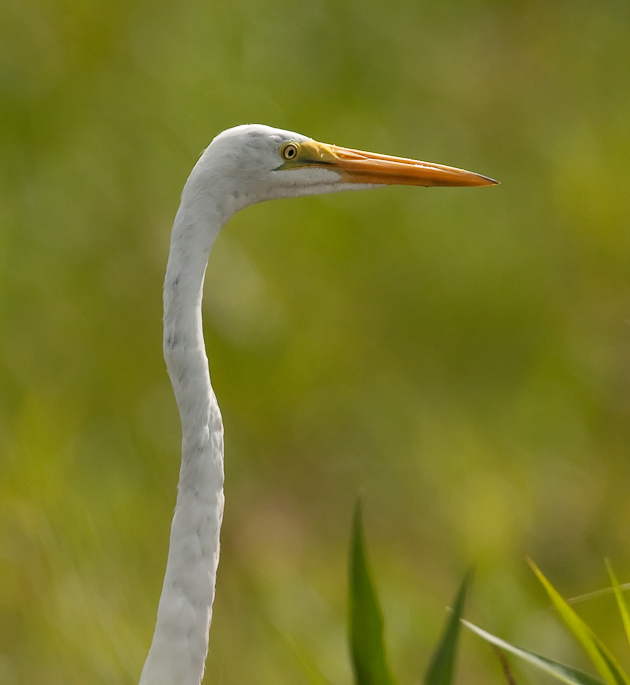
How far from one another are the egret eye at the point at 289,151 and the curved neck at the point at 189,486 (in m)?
0.14

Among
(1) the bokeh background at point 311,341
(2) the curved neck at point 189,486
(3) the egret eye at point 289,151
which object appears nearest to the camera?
(2) the curved neck at point 189,486

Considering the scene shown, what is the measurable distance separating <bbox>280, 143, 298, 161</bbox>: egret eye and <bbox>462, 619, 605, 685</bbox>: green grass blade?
52 centimetres

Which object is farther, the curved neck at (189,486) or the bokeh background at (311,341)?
the bokeh background at (311,341)

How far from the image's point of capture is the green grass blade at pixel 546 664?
0.91 metres

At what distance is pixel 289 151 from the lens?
3.33 feet

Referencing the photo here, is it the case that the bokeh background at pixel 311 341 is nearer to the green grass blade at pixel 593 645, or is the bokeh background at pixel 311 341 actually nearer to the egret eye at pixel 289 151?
the green grass blade at pixel 593 645

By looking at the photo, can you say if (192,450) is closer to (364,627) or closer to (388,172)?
(364,627)

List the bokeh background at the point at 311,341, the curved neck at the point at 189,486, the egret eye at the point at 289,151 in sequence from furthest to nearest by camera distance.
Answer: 1. the bokeh background at the point at 311,341
2. the egret eye at the point at 289,151
3. the curved neck at the point at 189,486

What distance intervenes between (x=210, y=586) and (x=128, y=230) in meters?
2.48

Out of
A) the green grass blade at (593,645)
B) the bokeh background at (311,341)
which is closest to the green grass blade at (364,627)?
the green grass blade at (593,645)

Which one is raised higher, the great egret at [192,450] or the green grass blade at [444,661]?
the great egret at [192,450]

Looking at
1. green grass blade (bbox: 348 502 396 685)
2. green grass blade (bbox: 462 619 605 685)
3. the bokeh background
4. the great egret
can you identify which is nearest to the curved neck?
the great egret

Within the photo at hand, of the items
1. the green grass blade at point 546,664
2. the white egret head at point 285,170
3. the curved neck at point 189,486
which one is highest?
the white egret head at point 285,170

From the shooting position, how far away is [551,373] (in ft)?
11.5
